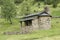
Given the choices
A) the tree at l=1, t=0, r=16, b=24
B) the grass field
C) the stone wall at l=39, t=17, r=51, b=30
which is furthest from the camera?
the tree at l=1, t=0, r=16, b=24

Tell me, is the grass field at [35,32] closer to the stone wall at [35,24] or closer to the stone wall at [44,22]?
the stone wall at [44,22]

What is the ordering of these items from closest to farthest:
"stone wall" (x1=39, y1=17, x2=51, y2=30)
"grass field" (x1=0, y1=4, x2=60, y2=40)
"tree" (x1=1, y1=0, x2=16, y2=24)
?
"grass field" (x1=0, y1=4, x2=60, y2=40), "stone wall" (x1=39, y1=17, x2=51, y2=30), "tree" (x1=1, y1=0, x2=16, y2=24)

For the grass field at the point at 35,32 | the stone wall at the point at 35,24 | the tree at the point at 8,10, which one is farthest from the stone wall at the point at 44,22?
the tree at the point at 8,10

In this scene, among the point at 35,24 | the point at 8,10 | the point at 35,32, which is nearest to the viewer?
the point at 35,32

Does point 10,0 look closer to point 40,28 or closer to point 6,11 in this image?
point 6,11

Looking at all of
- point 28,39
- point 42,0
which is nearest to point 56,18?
point 28,39

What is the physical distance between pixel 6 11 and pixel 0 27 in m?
12.1

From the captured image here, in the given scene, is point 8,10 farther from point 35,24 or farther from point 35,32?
point 35,32

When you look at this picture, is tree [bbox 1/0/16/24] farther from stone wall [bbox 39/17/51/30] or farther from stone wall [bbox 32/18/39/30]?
stone wall [bbox 39/17/51/30]

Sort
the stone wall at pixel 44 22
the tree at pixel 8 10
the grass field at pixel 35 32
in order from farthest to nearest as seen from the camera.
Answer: the tree at pixel 8 10, the stone wall at pixel 44 22, the grass field at pixel 35 32

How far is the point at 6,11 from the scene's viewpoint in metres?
100

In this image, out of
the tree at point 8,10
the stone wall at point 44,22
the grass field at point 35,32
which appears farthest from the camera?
the tree at point 8,10

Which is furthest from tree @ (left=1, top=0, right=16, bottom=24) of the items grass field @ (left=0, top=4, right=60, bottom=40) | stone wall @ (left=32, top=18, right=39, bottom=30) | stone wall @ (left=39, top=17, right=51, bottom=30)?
stone wall @ (left=39, top=17, right=51, bottom=30)

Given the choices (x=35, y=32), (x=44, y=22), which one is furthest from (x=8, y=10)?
(x=35, y=32)
